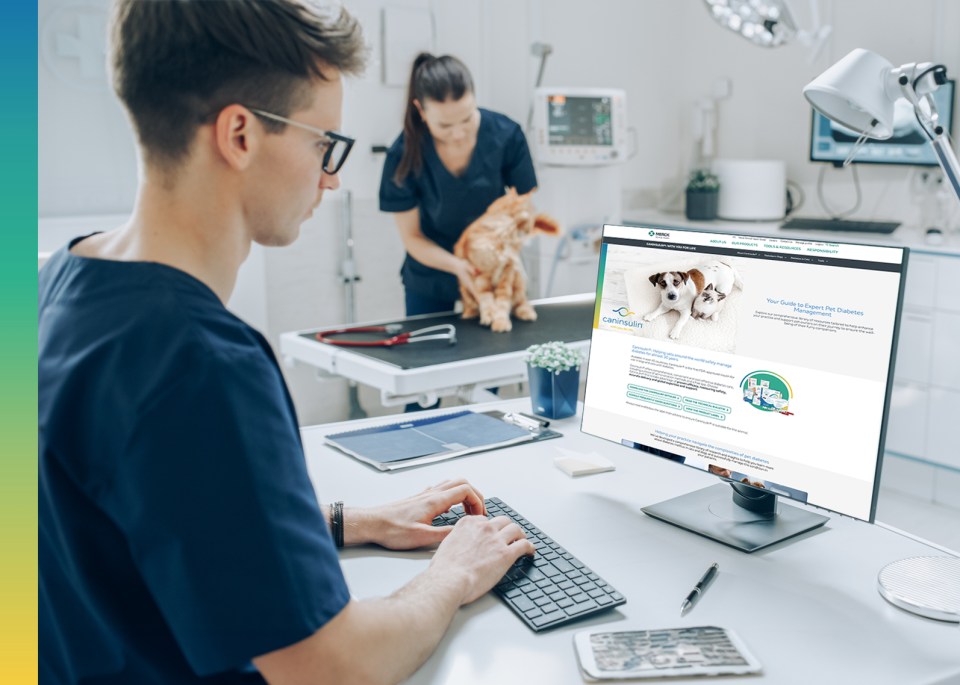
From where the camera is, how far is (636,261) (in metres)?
1.47

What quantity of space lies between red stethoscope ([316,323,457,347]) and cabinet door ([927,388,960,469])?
1893 millimetres

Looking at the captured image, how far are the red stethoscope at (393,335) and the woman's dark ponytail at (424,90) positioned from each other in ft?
1.63

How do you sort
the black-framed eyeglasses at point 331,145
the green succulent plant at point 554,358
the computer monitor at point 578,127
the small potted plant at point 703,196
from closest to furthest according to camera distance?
the black-framed eyeglasses at point 331,145, the green succulent plant at point 554,358, the computer monitor at point 578,127, the small potted plant at point 703,196

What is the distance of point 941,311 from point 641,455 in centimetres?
222

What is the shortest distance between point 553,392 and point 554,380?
0.03m

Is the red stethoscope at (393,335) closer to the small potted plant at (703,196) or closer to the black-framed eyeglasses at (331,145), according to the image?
the black-framed eyeglasses at (331,145)

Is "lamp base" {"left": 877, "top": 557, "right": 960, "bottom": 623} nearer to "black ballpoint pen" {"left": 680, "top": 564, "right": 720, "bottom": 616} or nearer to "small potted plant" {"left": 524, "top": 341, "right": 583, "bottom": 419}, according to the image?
"black ballpoint pen" {"left": 680, "top": 564, "right": 720, "bottom": 616}

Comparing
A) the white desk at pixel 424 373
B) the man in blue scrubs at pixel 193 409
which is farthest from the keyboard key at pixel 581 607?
the white desk at pixel 424 373

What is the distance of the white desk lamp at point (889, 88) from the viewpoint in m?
1.33

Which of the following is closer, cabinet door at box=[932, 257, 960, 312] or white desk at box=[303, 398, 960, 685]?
white desk at box=[303, 398, 960, 685]

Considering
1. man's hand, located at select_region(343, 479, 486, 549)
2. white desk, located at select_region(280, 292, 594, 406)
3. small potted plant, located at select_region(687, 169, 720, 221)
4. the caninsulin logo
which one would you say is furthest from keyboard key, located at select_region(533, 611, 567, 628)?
small potted plant, located at select_region(687, 169, 720, 221)

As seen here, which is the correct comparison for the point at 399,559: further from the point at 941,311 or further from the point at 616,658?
the point at 941,311

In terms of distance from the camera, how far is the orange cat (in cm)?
284

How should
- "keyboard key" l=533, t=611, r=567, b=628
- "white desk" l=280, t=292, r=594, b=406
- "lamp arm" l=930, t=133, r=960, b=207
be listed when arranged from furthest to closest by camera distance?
"white desk" l=280, t=292, r=594, b=406
"lamp arm" l=930, t=133, r=960, b=207
"keyboard key" l=533, t=611, r=567, b=628
